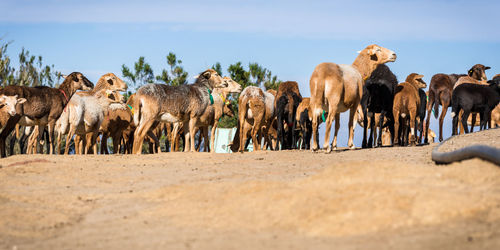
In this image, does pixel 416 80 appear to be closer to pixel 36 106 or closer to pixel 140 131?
pixel 140 131

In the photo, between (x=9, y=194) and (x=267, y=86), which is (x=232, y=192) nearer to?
(x=9, y=194)

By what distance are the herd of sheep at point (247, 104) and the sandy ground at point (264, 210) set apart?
5.22 metres

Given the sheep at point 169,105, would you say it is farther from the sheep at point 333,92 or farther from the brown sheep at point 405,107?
the brown sheep at point 405,107

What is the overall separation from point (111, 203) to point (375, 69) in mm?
11448

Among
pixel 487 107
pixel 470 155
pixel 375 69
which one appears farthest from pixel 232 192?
pixel 487 107

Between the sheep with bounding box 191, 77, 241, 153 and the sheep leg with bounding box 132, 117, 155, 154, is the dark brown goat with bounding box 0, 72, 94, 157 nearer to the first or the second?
the sheep leg with bounding box 132, 117, 155, 154

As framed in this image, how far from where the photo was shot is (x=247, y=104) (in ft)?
67.4

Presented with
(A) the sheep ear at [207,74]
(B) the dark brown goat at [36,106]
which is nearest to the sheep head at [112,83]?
(A) the sheep ear at [207,74]

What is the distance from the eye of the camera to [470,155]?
8.33 metres

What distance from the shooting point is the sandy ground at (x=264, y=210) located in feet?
17.8

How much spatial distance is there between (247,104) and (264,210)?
45.9 ft

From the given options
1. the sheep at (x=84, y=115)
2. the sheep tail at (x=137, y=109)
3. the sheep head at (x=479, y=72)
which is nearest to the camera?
the sheep tail at (x=137, y=109)

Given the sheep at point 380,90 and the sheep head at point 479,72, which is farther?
the sheep head at point 479,72

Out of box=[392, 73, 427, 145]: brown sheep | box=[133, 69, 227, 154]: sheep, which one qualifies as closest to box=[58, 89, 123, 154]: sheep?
box=[133, 69, 227, 154]: sheep
